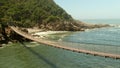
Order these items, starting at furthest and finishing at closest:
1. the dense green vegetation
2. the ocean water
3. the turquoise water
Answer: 1. the dense green vegetation
2. the turquoise water
3. the ocean water

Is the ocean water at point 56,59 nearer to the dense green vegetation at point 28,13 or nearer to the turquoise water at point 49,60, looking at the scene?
the turquoise water at point 49,60

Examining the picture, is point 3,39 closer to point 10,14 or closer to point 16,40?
point 16,40

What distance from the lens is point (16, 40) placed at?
50.8 m

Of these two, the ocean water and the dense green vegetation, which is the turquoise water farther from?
the dense green vegetation

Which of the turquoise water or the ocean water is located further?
the turquoise water

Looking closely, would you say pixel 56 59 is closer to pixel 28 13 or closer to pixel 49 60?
pixel 49 60

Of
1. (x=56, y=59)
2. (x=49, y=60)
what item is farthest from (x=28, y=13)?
(x=49, y=60)

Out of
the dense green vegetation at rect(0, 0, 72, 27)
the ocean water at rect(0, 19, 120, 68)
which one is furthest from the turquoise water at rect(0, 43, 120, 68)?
the dense green vegetation at rect(0, 0, 72, 27)

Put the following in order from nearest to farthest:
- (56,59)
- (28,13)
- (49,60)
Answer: (49,60), (56,59), (28,13)

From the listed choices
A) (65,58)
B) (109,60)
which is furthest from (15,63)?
(109,60)

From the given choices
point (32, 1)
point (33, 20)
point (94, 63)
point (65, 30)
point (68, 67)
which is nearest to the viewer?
point (68, 67)

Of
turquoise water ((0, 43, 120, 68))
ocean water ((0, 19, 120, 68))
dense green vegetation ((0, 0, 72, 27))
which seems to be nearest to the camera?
ocean water ((0, 19, 120, 68))

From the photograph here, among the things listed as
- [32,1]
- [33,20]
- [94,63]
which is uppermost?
[32,1]

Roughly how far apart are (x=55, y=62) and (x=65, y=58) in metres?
3.35
